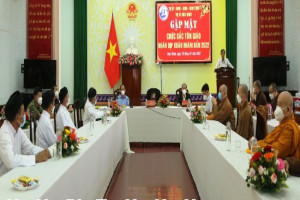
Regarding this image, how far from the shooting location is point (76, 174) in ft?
9.57

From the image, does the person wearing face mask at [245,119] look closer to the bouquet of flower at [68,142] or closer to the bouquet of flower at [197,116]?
Answer: the bouquet of flower at [197,116]

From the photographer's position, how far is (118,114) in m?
6.90

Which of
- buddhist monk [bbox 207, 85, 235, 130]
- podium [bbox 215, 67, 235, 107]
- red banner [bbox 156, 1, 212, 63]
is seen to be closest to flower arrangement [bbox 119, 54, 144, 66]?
red banner [bbox 156, 1, 212, 63]

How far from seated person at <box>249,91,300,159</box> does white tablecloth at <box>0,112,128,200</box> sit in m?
1.60

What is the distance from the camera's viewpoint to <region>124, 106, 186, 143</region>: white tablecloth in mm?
8117

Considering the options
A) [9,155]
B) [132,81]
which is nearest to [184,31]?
[132,81]

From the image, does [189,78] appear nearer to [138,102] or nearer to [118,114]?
[138,102]

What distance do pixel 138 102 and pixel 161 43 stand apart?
2136 mm

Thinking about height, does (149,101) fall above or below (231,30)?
below

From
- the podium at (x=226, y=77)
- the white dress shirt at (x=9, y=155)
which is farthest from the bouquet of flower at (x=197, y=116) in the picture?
the podium at (x=226, y=77)

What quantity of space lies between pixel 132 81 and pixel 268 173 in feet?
30.5

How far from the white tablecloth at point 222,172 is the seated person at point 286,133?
0.93 feet

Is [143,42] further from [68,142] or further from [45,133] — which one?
[68,142]

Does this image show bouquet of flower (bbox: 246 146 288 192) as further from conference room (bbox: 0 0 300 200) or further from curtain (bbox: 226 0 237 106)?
curtain (bbox: 226 0 237 106)
